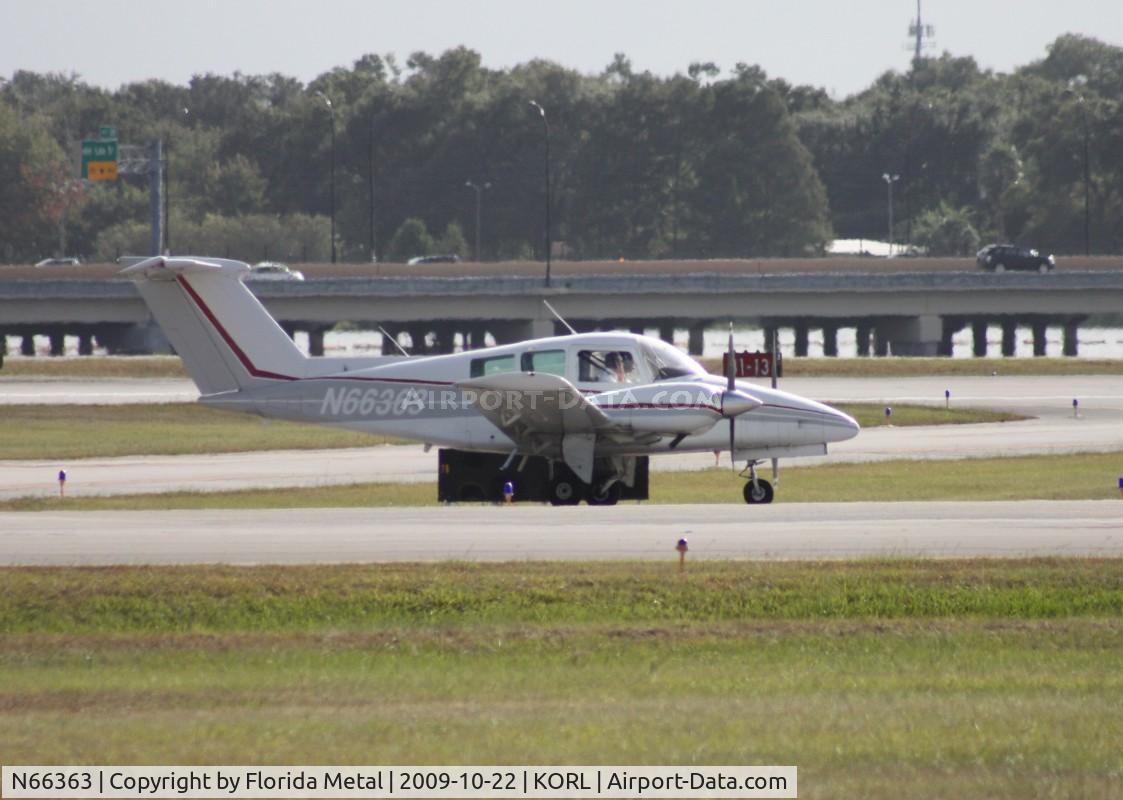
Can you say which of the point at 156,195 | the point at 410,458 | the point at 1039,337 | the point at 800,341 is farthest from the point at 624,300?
the point at 410,458

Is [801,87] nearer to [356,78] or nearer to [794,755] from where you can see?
[356,78]

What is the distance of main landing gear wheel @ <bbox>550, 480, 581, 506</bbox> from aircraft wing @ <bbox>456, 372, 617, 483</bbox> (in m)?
0.42

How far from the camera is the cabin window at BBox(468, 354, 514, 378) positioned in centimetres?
2683

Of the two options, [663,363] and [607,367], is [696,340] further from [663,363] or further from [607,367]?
[607,367]

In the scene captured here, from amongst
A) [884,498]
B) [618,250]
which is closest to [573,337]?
[884,498]

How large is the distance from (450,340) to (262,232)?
48083 millimetres

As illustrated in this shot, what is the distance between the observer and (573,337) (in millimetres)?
26734

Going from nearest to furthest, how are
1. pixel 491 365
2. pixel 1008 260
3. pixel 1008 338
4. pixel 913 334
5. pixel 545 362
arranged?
pixel 545 362 → pixel 491 365 → pixel 913 334 → pixel 1008 260 → pixel 1008 338

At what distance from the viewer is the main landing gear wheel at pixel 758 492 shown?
27.2 metres

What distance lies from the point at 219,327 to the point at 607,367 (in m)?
6.66

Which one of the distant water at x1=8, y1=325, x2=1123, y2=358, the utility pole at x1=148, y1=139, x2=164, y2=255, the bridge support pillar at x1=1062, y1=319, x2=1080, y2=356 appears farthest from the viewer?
the distant water at x1=8, y1=325, x2=1123, y2=358

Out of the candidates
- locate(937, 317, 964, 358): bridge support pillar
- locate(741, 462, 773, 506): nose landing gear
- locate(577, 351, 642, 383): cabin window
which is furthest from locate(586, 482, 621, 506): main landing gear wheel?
locate(937, 317, 964, 358): bridge support pillar

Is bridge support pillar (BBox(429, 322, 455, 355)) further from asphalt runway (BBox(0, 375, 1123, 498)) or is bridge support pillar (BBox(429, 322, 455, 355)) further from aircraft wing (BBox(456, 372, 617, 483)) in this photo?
aircraft wing (BBox(456, 372, 617, 483))

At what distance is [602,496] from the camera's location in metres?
27.1
